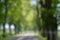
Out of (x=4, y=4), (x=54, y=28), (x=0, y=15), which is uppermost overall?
(x=4, y=4)

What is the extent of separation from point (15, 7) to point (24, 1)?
913 millimetres

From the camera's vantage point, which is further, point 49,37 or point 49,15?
point 49,37

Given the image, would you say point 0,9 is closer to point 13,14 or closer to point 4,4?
point 4,4

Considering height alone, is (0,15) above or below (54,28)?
above

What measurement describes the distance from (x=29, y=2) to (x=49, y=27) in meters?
4.35

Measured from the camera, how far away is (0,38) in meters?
12.5

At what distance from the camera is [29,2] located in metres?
13.9

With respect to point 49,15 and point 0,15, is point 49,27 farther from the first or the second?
point 0,15

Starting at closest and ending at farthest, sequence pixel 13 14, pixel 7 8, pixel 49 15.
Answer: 1. pixel 49 15
2. pixel 7 8
3. pixel 13 14

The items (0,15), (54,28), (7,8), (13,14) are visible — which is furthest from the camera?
(13,14)

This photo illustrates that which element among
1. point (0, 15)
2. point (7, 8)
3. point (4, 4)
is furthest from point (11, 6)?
point (0, 15)

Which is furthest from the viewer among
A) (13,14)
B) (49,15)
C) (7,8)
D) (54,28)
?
(13,14)

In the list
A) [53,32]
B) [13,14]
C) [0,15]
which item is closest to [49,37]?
[53,32]

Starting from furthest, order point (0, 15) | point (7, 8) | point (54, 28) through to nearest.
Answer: point (7, 8) < point (0, 15) < point (54, 28)
